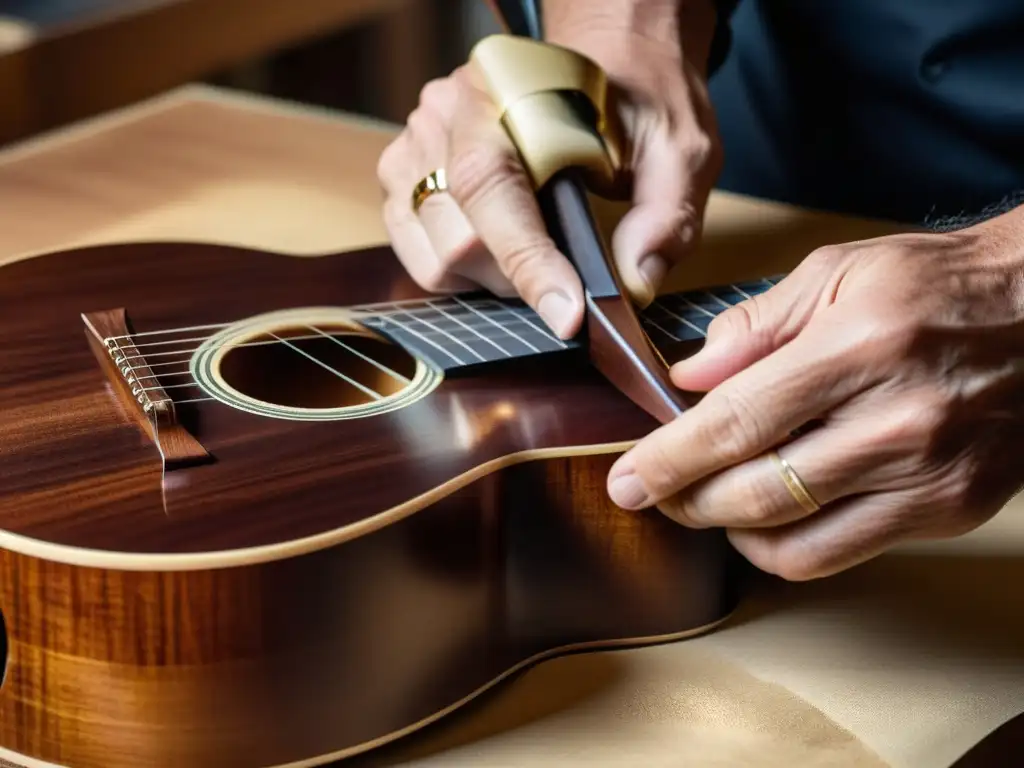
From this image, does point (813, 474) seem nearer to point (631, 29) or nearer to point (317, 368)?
point (317, 368)

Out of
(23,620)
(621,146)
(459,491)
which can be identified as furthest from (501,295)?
(23,620)

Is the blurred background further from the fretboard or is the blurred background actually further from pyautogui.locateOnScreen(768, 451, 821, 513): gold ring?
pyautogui.locateOnScreen(768, 451, 821, 513): gold ring

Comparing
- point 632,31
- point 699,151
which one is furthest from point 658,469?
point 632,31

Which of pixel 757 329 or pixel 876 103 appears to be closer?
pixel 757 329

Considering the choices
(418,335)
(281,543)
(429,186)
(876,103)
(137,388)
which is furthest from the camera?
(876,103)

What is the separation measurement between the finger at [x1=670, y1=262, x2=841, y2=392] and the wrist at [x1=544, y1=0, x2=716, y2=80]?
0.34 meters

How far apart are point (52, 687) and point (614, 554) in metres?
0.27

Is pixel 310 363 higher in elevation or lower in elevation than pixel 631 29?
lower

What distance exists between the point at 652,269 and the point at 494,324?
102 mm

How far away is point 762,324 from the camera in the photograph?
2.09 ft

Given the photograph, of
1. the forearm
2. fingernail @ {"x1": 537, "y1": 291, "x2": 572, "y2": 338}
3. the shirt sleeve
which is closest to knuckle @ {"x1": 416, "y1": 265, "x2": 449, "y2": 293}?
fingernail @ {"x1": 537, "y1": 291, "x2": 572, "y2": 338}

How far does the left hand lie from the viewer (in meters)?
0.59

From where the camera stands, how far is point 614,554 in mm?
683

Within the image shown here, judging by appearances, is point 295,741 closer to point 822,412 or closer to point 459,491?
point 459,491
